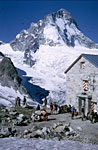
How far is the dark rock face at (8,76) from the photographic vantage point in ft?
208

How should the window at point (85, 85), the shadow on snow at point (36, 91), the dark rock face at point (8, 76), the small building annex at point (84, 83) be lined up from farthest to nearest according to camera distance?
the shadow on snow at point (36, 91)
the dark rock face at point (8, 76)
the window at point (85, 85)
the small building annex at point (84, 83)

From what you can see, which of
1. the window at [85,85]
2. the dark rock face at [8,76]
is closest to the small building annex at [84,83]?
the window at [85,85]

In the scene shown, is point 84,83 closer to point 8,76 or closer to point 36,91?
point 8,76

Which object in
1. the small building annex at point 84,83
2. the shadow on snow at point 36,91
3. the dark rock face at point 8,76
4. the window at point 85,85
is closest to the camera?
the small building annex at point 84,83

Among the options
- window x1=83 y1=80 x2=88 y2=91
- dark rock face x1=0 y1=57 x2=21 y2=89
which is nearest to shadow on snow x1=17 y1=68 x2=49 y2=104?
dark rock face x1=0 y1=57 x2=21 y2=89

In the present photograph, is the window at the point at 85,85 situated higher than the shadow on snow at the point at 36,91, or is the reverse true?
the shadow on snow at the point at 36,91

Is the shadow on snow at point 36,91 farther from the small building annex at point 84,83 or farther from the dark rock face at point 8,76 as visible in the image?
the small building annex at point 84,83

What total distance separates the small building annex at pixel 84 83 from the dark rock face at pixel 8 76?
37.9m

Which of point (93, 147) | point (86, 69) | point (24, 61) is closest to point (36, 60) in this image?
point (24, 61)

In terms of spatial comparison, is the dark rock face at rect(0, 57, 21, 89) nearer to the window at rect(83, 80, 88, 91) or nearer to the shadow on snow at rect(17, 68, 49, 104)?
the shadow on snow at rect(17, 68, 49, 104)

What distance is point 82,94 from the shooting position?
24.7m

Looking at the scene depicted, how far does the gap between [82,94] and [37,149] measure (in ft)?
38.4

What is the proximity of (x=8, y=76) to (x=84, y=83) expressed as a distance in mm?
45625

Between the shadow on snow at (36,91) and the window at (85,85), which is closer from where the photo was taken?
the window at (85,85)
